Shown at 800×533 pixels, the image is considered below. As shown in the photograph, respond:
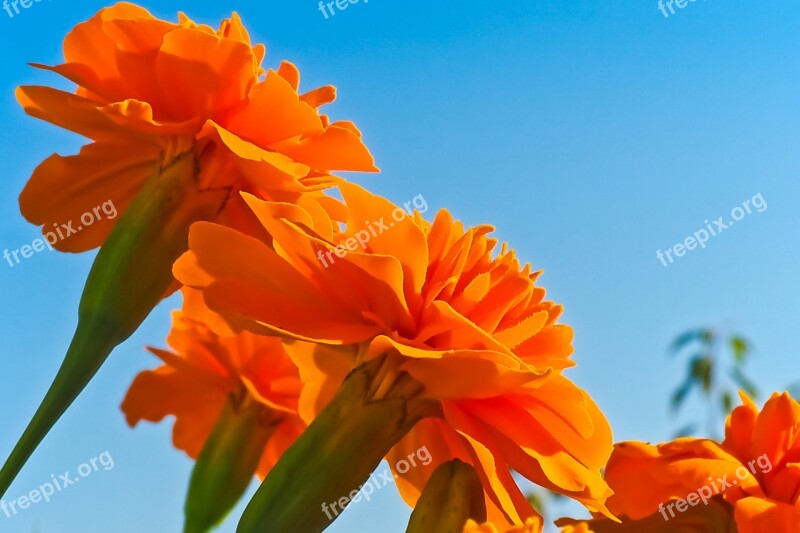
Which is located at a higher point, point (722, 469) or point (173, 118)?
point (173, 118)

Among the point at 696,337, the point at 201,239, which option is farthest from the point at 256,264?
the point at 696,337

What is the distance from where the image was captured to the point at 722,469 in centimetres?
72

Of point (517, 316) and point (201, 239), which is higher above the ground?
point (201, 239)

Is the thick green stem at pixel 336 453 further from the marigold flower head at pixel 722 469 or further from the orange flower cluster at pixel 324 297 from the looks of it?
the marigold flower head at pixel 722 469

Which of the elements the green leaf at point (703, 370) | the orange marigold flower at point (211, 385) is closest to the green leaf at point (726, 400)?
the green leaf at point (703, 370)

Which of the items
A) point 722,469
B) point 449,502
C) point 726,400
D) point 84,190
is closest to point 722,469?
point 722,469

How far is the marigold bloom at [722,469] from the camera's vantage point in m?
0.71

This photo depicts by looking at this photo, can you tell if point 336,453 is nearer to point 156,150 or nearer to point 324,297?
point 324,297

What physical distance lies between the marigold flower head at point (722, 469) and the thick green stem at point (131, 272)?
40cm

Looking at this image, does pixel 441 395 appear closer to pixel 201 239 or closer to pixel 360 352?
pixel 360 352

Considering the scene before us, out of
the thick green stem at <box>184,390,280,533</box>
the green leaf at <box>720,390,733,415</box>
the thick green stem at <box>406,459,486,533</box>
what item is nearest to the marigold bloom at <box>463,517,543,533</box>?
the thick green stem at <box>406,459,486,533</box>

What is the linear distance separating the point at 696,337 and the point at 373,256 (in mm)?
4992

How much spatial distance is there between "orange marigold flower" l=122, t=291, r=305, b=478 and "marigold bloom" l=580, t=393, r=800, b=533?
397mm

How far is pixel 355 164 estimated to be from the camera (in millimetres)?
824
